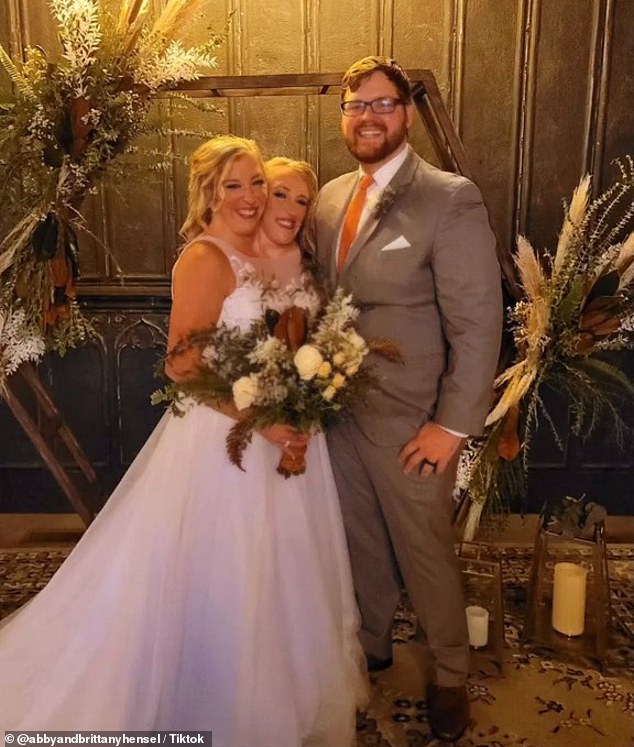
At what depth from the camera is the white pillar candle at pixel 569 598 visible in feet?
8.43

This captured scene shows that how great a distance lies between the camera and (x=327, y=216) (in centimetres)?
226

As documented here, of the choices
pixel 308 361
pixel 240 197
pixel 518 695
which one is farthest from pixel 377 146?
pixel 518 695

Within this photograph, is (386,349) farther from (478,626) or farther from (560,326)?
(478,626)

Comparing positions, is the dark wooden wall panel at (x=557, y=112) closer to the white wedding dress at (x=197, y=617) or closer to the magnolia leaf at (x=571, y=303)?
the magnolia leaf at (x=571, y=303)

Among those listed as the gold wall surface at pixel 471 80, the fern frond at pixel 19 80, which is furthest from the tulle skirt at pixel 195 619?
the gold wall surface at pixel 471 80

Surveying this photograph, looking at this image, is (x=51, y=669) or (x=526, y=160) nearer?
(x=51, y=669)

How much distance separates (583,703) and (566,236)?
148cm

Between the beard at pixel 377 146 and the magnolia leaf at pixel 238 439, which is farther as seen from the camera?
the beard at pixel 377 146

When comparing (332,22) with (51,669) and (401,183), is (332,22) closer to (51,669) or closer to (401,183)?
(401,183)

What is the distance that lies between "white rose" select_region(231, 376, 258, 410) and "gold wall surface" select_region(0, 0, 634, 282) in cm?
154

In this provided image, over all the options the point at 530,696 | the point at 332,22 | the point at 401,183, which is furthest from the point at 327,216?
the point at 530,696

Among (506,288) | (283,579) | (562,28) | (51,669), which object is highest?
(562,28)

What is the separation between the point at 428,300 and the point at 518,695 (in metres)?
1.26

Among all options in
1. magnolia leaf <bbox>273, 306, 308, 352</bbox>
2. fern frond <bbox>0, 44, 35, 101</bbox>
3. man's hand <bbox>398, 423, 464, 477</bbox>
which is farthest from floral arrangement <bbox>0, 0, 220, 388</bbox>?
man's hand <bbox>398, 423, 464, 477</bbox>
